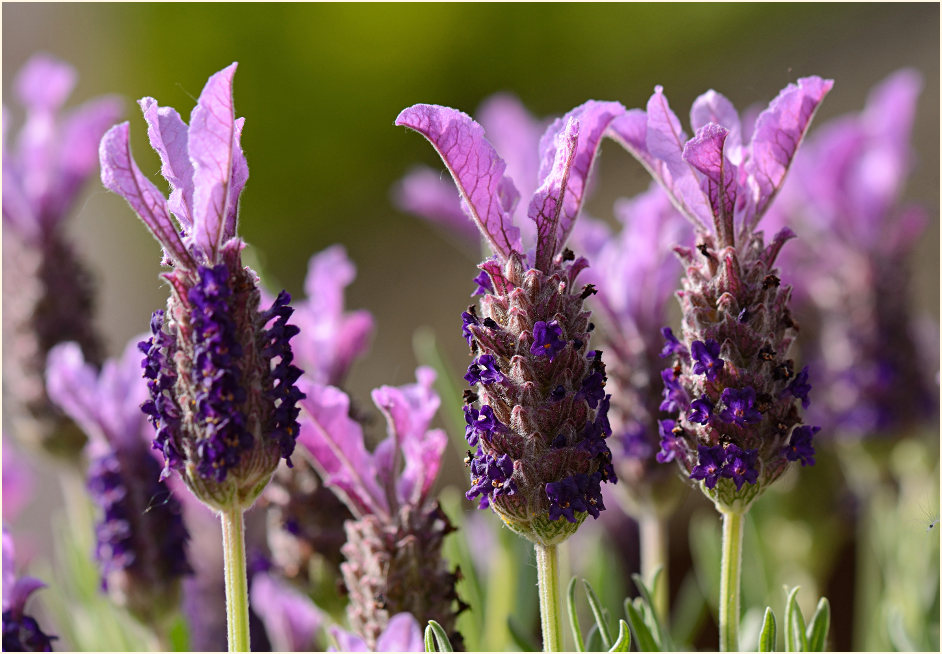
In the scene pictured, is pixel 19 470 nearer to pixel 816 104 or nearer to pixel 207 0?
pixel 816 104

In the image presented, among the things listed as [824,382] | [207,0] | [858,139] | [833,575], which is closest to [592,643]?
[824,382]

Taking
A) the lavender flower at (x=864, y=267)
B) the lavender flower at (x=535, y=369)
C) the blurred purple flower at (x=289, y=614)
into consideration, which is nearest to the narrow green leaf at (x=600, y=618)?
the lavender flower at (x=535, y=369)

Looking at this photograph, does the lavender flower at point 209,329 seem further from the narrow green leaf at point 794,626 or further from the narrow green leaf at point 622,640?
the narrow green leaf at point 794,626

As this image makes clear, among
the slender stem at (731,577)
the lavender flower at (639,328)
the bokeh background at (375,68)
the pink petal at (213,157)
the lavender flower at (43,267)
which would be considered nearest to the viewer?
the pink petal at (213,157)

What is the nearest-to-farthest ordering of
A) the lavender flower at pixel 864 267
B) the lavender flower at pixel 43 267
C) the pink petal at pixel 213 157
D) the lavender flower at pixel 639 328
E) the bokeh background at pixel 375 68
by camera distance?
the pink petal at pixel 213 157, the lavender flower at pixel 639 328, the lavender flower at pixel 43 267, the lavender flower at pixel 864 267, the bokeh background at pixel 375 68

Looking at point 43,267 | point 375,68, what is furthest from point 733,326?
point 375,68

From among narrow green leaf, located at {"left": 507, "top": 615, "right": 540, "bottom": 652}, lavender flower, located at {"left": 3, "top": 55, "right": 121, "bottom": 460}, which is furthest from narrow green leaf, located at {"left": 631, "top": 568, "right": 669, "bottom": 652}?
lavender flower, located at {"left": 3, "top": 55, "right": 121, "bottom": 460}

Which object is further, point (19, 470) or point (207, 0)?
point (207, 0)

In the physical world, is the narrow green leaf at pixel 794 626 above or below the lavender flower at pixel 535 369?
below
